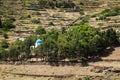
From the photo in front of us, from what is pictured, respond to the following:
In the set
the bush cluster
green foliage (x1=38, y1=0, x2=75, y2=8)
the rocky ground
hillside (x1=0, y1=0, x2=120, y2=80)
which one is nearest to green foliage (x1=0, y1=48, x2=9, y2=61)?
hillside (x1=0, y1=0, x2=120, y2=80)

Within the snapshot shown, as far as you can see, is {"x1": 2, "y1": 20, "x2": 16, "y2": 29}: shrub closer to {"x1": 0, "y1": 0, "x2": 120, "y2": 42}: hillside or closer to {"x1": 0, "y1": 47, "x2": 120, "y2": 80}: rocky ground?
{"x1": 0, "y1": 0, "x2": 120, "y2": 42}: hillside

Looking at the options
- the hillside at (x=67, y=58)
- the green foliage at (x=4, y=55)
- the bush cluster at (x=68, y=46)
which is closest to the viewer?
the hillside at (x=67, y=58)

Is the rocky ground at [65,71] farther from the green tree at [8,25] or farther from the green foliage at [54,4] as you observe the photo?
the green foliage at [54,4]

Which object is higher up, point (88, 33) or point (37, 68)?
point (88, 33)

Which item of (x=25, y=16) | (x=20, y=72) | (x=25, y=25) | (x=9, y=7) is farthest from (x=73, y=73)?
(x=9, y=7)

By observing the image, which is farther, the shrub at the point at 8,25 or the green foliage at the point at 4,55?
the shrub at the point at 8,25

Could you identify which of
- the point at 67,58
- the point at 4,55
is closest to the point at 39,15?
the point at 4,55

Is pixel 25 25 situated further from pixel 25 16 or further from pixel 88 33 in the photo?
pixel 88 33

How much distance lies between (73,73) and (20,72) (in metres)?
4.88

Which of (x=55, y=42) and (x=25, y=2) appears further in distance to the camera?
(x=25, y=2)

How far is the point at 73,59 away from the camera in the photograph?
34656 millimetres

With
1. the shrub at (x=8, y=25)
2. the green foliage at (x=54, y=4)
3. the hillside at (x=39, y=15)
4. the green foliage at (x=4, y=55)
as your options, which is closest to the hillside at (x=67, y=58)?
the green foliage at (x=4, y=55)

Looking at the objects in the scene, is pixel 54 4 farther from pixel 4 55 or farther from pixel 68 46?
pixel 68 46

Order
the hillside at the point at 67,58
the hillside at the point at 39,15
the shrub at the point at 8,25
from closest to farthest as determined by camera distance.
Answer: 1. the hillside at the point at 67,58
2. the hillside at the point at 39,15
3. the shrub at the point at 8,25
